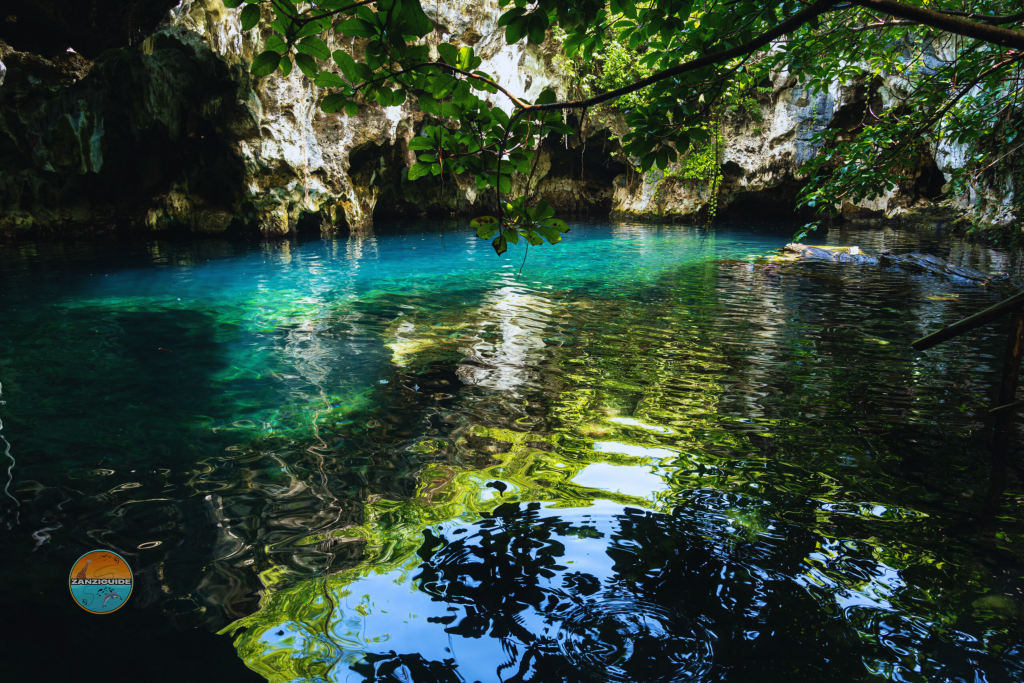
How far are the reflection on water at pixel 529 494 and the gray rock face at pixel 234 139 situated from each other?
7.29 metres

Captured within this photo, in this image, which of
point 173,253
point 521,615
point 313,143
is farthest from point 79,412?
point 313,143

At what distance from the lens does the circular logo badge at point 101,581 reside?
2291 millimetres

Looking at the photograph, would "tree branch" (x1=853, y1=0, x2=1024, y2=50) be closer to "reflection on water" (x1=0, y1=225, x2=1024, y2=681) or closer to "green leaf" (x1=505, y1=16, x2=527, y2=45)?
"green leaf" (x1=505, y1=16, x2=527, y2=45)

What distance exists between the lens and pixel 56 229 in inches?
690

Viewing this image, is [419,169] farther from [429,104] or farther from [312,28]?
[312,28]

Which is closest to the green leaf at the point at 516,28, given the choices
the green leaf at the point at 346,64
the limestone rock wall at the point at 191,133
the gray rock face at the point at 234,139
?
the green leaf at the point at 346,64

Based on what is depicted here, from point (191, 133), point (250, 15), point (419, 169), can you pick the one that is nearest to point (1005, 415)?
point (419, 169)

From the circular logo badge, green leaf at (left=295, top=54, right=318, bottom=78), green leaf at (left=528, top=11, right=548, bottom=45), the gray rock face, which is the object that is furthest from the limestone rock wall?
green leaf at (left=528, top=11, right=548, bottom=45)

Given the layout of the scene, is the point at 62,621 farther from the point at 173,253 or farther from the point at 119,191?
the point at 119,191

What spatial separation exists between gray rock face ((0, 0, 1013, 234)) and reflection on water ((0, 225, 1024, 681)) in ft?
23.9

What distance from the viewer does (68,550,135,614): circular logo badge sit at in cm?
229

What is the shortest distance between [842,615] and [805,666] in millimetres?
359

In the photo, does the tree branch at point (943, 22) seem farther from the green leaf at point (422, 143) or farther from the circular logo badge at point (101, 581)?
the circular logo badge at point (101, 581)

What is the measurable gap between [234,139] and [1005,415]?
19.2m
